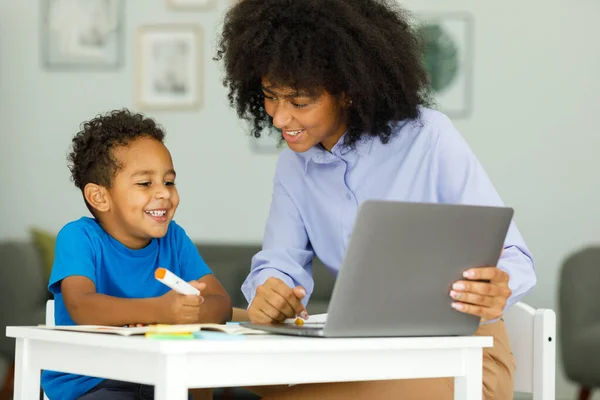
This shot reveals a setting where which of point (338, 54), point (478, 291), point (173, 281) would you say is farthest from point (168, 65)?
point (478, 291)

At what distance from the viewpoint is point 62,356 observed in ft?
3.99

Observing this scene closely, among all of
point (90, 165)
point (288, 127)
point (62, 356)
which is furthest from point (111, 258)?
point (62, 356)

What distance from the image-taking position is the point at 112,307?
1.57 meters

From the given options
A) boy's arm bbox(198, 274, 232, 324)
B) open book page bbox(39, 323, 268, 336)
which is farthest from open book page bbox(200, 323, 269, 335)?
boy's arm bbox(198, 274, 232, 324)

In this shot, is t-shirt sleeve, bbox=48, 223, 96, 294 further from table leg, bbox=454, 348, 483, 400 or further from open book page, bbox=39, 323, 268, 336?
table leg, bbox=454, 348, 483, 400

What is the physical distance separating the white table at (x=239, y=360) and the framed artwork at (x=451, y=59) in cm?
354

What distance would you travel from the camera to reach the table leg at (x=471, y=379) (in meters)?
1.24

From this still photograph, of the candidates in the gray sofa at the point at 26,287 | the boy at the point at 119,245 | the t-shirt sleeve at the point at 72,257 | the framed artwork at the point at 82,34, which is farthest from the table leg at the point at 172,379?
the framed artwork at the point at 82,34

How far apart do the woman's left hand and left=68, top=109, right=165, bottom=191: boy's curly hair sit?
0.85 metres

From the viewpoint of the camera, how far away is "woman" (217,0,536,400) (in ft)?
5.45

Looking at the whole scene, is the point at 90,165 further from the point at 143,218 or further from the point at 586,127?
the point at 586,127

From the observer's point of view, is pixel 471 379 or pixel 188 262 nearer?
pixel 471 379

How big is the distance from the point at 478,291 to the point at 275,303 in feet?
1.13

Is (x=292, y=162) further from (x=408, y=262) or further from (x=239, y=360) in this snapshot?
(x=239, y=360)
